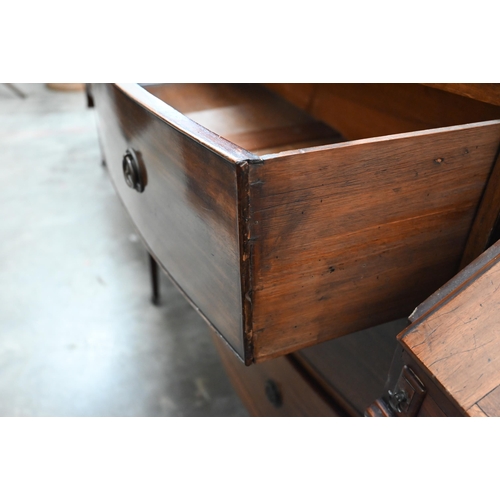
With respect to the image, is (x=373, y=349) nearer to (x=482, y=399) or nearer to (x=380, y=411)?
(x=380, y=411)

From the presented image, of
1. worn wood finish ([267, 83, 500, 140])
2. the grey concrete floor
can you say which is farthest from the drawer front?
the grey concrete floor

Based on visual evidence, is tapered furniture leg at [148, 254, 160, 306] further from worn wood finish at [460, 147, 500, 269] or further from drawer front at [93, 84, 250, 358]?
worn wood finish at [460, 147, 500, 269]

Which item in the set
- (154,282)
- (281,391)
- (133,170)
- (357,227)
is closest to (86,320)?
(154,282)

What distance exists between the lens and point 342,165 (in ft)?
1.44

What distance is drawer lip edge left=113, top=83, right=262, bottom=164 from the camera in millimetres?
408

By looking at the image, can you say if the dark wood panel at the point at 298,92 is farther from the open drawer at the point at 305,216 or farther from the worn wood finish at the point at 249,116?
the open drawer at the point at 305,216

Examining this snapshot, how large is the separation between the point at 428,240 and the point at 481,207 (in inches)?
2.7

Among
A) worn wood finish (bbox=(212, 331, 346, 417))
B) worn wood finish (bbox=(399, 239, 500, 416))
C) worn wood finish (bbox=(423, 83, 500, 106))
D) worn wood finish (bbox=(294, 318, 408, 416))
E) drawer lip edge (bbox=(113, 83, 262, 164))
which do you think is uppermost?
worn wood finish (bbox=(423, 83, 500, 106))

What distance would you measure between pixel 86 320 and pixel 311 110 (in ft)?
2.78

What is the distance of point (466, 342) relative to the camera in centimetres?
45

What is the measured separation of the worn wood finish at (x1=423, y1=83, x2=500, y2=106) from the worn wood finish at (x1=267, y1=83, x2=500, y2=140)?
0.08 m

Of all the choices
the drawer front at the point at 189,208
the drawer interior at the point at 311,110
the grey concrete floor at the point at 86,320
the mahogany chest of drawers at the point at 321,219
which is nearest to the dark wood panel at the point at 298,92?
the drawer interior at the point at 311,110

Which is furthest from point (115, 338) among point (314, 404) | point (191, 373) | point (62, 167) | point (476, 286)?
point (62, 167)

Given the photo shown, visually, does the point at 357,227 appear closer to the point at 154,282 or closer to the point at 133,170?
the point at 133,170
